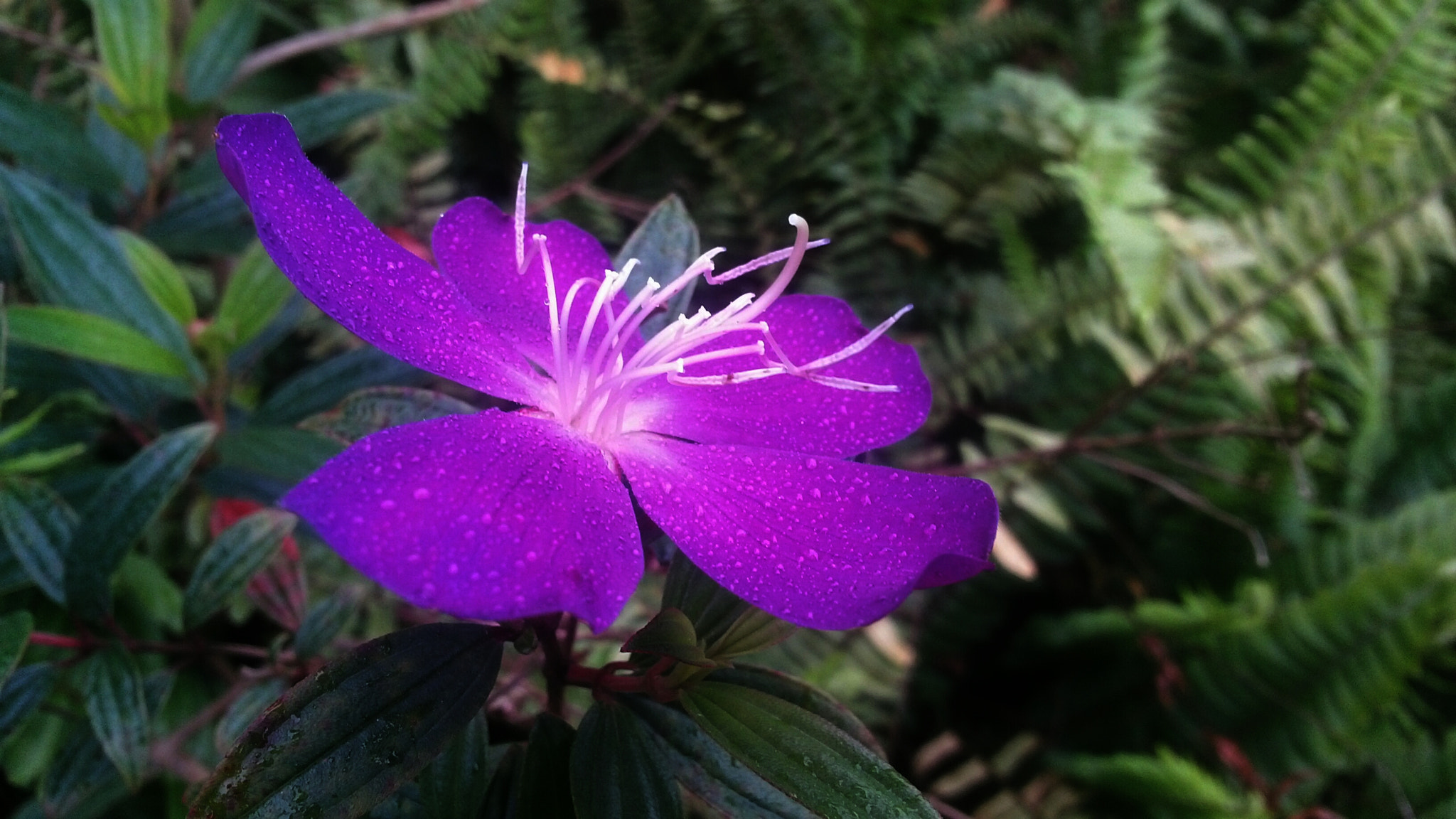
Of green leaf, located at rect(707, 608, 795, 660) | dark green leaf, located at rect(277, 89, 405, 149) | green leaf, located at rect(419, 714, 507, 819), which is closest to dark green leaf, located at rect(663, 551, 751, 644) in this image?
green leaf, located at rect(707, 608, 795, 660)

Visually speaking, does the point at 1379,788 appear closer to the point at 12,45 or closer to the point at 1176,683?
the point at 1176,683

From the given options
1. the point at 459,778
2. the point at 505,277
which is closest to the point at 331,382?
the point at 505,277

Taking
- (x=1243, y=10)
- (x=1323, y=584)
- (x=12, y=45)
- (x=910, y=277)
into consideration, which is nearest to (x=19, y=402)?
(x=12, y=45)

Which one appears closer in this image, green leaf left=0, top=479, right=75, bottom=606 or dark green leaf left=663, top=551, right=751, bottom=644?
dark green leaf left=663, top=551, right=751, bottom=644

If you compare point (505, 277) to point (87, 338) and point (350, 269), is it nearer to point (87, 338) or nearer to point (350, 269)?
point (350, 269)

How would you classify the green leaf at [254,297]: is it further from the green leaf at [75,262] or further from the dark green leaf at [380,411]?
the dark green leaf at [380,411]

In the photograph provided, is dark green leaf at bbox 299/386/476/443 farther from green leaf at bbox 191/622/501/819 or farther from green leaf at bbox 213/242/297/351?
green leaf at bbox 213/242/297/351
